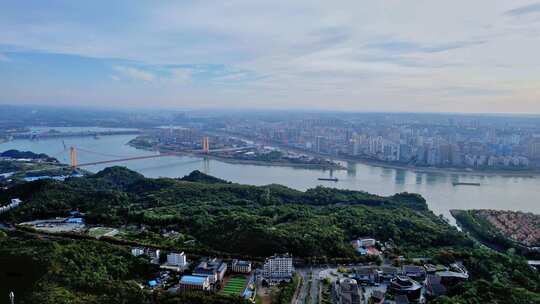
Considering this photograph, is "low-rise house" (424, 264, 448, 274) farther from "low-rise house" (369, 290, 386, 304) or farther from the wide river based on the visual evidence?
the wide river

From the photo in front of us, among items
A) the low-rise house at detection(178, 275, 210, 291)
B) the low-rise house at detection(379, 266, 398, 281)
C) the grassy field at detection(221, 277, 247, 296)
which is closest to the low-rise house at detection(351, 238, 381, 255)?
the low-rise house at detection(379, 266, 398, 281)

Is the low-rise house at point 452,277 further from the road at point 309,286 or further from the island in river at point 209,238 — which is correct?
the road at point 309,286

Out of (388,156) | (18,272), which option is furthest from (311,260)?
(388,156)

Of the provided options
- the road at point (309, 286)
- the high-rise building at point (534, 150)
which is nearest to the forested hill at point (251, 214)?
the road at point (309, 286)

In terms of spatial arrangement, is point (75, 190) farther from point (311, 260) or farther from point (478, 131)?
point (478, 131)

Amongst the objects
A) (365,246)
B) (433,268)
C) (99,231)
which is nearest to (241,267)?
(365,246)
